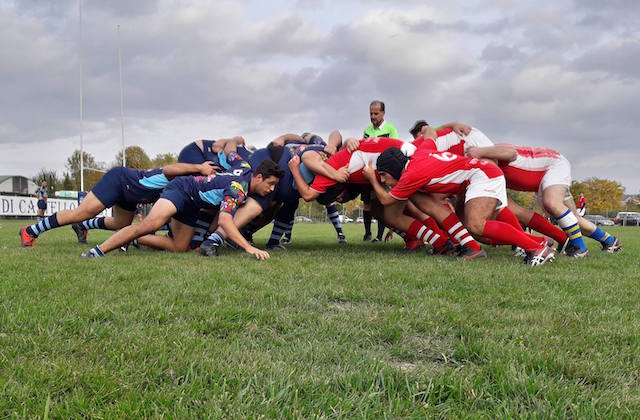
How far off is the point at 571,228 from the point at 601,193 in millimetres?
61523

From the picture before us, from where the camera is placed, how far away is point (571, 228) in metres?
6.04

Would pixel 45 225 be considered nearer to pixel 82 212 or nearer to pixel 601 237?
pixel 82 212

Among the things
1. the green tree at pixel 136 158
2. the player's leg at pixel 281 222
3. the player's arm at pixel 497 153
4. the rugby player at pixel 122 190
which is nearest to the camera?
the player's arm at pixel 497 153

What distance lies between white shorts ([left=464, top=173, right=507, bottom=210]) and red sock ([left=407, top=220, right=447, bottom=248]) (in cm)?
103

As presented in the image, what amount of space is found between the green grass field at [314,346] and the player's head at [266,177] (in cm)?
207

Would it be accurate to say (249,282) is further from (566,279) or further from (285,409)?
(566,279)

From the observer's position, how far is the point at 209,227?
6715 millimetres

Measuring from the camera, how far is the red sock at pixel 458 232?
552 centimetres

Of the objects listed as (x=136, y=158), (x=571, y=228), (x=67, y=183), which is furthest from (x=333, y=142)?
(x=67, y=183)

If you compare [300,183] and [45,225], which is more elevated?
[300,183]

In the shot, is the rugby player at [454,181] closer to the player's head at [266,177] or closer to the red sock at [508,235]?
the red sock at [508,235]

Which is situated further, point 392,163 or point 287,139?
point 287,139

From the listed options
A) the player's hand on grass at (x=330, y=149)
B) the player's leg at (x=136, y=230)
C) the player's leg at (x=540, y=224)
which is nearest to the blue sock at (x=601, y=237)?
the player's leg at (x=540, y=224)

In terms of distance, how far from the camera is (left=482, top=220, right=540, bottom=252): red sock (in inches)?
195
